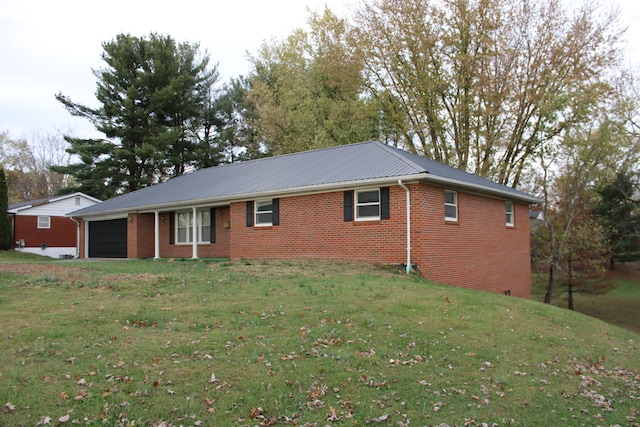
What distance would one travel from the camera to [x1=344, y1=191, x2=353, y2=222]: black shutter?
15.1 meters

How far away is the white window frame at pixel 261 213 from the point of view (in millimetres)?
17469

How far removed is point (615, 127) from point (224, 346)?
22.6 metres

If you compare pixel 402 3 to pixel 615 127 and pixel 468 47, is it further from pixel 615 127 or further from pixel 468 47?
pixel 615 127

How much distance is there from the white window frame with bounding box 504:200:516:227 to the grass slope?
935 cm

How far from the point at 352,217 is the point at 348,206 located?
35 centimetres

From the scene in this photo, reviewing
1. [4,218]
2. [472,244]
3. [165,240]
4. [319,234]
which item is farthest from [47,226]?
[472,244]

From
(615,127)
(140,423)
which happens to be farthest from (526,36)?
(140,423)

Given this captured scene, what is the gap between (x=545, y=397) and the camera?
232 inches

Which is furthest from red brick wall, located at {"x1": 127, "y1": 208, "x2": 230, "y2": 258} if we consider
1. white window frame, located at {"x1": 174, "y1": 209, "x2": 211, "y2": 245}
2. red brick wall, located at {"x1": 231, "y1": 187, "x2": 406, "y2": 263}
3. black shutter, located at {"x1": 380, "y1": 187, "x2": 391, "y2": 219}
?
black shutter, located at {"x1": 380, "y1": 187, "x2": 391, "y2": 219}

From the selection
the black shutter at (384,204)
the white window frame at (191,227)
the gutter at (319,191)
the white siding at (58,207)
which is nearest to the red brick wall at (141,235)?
the gutter at (319,191)

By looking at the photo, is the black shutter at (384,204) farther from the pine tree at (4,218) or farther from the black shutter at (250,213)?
the pine tree at (4,218)

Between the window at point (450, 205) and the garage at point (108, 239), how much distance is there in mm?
15497

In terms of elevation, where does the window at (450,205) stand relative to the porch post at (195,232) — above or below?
above

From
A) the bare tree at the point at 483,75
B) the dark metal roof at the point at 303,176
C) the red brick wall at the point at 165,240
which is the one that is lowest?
the red brick wall at the point at 165,240
